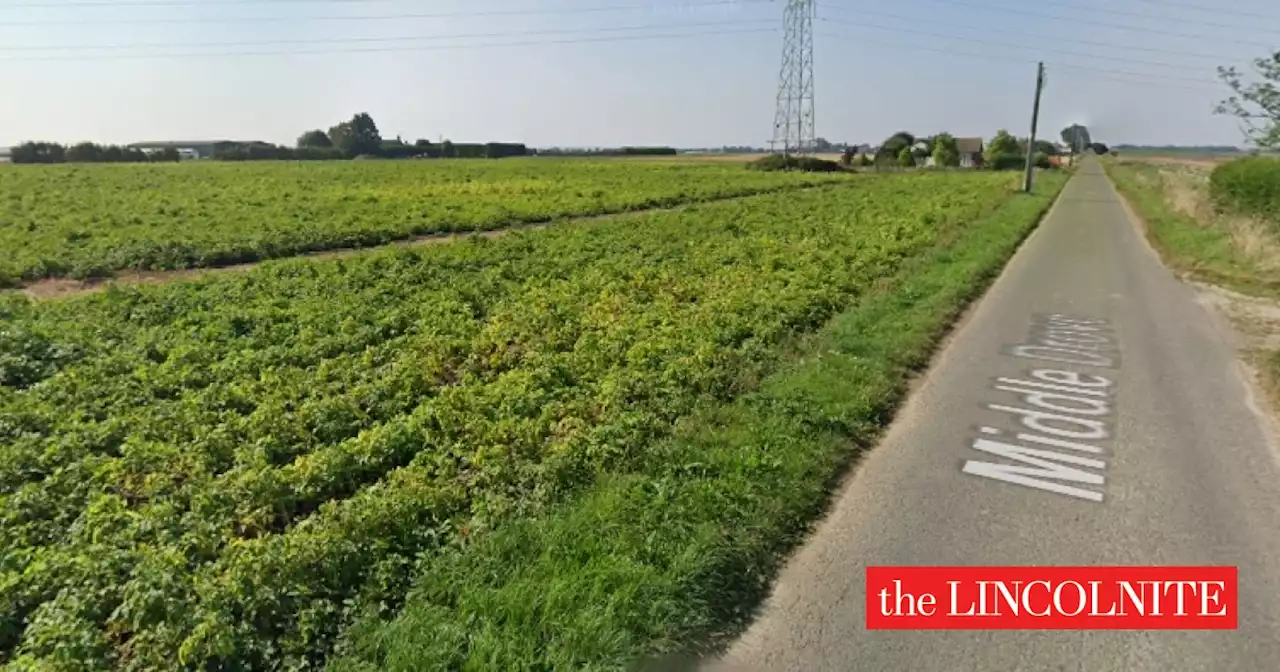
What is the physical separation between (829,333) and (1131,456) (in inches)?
155

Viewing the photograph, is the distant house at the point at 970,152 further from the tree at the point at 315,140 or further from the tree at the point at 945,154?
the tree at the point at 315,140

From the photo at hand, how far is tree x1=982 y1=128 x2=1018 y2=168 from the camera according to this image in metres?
86.7

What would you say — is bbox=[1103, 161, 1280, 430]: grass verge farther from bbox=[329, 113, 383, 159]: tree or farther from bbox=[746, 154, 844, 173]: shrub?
bbox=[329, 113, 383, 159]: tree

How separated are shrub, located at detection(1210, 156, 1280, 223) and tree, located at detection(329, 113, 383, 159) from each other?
4210 inches

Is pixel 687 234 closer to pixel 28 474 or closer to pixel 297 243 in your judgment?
pixel 297 243

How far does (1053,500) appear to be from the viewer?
484cm

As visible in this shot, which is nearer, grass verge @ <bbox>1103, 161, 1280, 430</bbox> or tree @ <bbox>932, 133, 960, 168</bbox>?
grass verge @ <bbox>1103, 161, 1280, 430</bbox>

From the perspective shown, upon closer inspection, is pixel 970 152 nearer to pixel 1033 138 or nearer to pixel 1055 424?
pixel 1033 138

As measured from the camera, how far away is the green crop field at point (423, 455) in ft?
11.4

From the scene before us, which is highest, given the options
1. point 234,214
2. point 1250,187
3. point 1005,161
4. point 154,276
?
point 1005,161

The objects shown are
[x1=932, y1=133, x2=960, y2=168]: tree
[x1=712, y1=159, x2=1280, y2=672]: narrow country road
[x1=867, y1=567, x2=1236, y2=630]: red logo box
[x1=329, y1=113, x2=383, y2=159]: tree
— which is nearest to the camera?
[x1=712, y1=159, x2=1280, y2=672]: narrow country road

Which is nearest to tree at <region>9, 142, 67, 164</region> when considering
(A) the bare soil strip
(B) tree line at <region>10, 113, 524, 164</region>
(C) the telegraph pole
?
(B) tree line at <region>10, 113, 524, 164</region>

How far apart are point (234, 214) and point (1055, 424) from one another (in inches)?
944

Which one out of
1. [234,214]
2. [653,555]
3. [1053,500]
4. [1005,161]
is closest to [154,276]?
[234,214]
